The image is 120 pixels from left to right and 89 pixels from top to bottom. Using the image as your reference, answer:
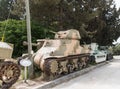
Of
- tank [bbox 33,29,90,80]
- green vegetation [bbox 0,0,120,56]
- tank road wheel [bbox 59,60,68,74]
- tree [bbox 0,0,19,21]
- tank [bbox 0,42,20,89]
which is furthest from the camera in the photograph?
tree [bbox 0,0,19,21]

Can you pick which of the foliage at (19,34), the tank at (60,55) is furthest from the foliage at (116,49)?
the tank at (60,55)

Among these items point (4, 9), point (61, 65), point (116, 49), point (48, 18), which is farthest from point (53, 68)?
point (4, 9)

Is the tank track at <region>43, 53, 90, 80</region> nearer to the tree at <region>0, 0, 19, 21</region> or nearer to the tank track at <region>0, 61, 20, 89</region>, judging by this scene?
the tank track at <region>0, 61, 20, 89</region>

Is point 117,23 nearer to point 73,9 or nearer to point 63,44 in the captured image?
point 73,9

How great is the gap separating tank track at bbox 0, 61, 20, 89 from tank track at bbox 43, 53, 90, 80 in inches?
92.7

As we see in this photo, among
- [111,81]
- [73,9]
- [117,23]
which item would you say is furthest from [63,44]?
[117,23]

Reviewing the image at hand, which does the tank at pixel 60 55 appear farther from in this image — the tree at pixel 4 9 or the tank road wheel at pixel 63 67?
the tree at pixel 4 9

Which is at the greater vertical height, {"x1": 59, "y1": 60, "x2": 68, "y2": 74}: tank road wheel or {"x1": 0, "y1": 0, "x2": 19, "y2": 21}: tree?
{"x1": 0, "y1": 0, "x2": 19, "y2": 21}: tree

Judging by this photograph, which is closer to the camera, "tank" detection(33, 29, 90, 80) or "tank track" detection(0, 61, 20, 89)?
"tank track" detection(0, 61, 20, 89)

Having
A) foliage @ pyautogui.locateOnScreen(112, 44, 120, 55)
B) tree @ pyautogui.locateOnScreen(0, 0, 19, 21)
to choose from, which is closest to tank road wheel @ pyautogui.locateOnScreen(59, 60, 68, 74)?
foliage @ pyautogui.locateOnScreen(112, 44, 120, 55)

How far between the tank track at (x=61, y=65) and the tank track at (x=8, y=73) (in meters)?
2.36

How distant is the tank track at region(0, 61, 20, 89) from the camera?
9.60 m

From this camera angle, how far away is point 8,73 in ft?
32.2

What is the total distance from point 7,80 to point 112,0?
20776mm
